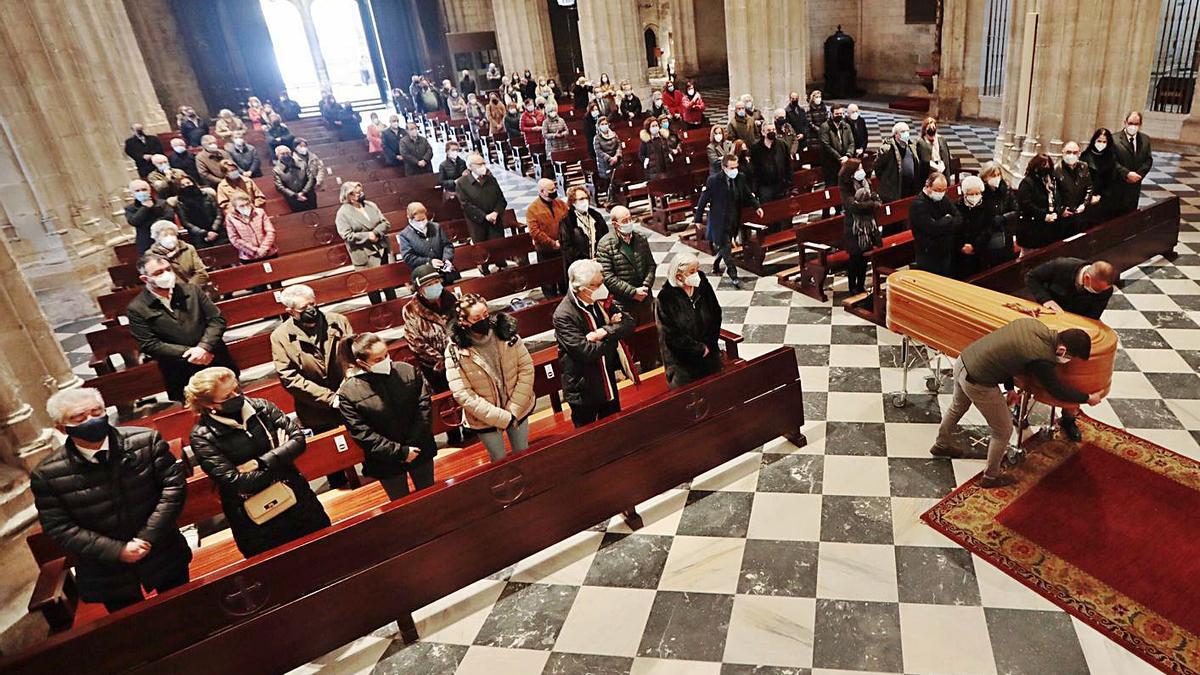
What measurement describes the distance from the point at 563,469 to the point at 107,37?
18.3 meters

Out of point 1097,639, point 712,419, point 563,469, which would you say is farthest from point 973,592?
point 563,469

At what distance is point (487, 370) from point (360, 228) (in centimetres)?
474

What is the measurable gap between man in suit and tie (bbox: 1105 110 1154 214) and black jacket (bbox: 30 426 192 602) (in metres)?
9.29

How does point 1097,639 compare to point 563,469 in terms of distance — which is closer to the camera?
point 1097,639

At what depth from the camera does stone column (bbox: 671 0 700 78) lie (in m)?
26.9

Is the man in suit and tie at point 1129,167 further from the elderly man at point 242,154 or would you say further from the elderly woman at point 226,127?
the elderly woman at point 226,127

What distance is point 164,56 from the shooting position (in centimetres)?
2392

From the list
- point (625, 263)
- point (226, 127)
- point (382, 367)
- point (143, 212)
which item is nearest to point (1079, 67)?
point (625, 263)

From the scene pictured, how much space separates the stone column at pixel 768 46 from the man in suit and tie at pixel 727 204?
7056 millimetres

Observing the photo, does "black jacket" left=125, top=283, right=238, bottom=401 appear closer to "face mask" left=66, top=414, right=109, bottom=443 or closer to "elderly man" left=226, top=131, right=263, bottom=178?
"face mask" left=66, top=414, right=109, bottom=443

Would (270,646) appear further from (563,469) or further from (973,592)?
(973,592)

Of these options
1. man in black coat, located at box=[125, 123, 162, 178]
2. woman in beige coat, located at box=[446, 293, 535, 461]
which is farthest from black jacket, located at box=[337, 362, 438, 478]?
man in black coat, located at box=[125, 123, 162, 178]

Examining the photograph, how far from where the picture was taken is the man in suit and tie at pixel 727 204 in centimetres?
842

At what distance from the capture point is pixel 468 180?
8.87 m
